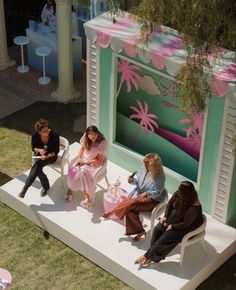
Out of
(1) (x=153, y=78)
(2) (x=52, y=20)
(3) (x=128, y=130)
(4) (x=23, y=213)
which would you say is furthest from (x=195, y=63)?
(2) (x=52, y=20)

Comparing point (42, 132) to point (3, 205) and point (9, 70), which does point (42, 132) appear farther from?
point (9, 70)

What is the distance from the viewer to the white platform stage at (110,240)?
29.1 feet

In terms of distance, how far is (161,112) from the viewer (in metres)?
9.95

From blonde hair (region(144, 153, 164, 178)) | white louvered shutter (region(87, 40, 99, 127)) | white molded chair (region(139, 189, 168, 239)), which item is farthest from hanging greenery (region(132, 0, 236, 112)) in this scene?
white louvered shutter (region(87, 40, 99, 127))

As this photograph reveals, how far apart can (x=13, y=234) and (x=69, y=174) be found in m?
1.20

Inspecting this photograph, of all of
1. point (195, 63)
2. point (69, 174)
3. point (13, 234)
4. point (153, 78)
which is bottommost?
point (13, 234)

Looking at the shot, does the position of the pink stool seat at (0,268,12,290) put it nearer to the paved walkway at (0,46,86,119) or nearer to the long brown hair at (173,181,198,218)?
the long brown hair at (173,181,198,218)

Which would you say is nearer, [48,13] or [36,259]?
[36,259]

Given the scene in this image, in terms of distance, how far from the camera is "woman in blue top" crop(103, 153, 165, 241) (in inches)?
360

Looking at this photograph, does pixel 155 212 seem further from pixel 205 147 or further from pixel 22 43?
pixel 22 43

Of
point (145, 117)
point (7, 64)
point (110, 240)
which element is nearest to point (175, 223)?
point (110, 240)

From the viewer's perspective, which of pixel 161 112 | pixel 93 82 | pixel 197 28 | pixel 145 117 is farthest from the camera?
pixel 93 82

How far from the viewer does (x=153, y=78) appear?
975 cm

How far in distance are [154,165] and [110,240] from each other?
4.06 ft
